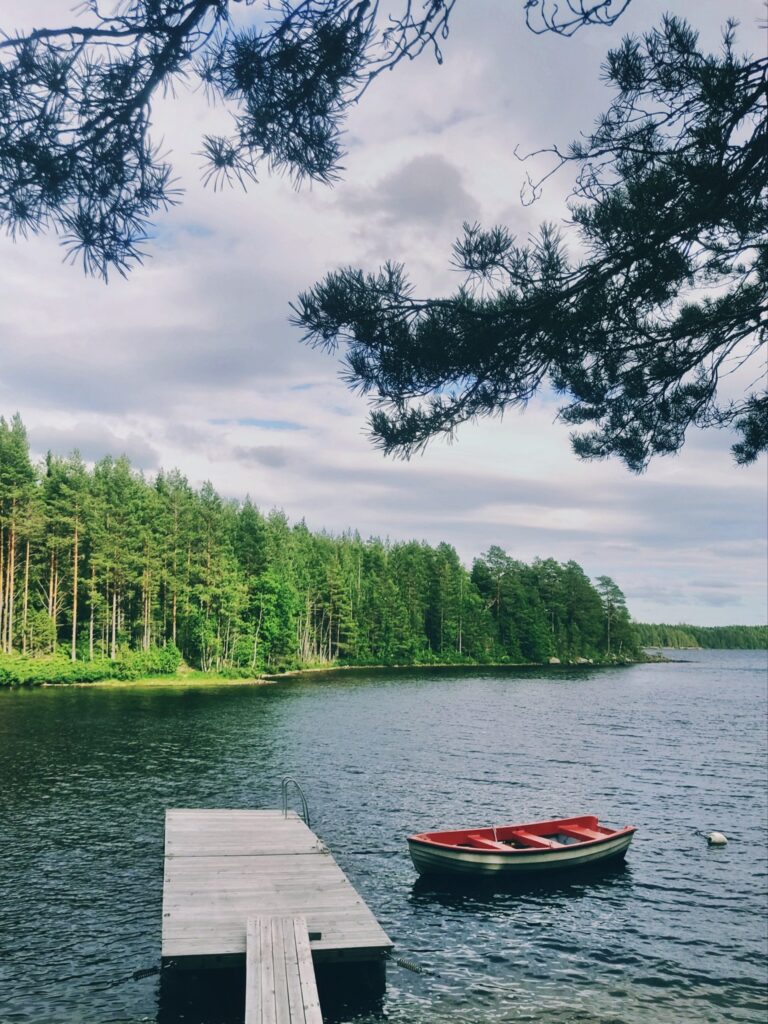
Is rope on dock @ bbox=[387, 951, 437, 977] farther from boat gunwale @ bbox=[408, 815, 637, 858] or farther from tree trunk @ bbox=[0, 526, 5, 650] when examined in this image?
tree trunk @ bbox=[0, 526, 5, 650]

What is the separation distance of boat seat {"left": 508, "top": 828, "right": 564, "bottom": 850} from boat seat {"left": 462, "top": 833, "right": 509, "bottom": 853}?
20.8 inches

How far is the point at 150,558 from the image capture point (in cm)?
6800

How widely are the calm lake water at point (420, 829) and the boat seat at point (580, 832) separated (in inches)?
41.2

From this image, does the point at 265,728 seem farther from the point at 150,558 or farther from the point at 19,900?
the point at 150,558

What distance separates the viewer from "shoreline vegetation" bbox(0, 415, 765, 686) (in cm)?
6169

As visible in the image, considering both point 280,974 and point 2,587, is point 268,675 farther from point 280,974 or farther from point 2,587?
point 280,974

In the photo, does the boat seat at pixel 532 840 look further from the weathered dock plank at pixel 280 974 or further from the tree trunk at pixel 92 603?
the tree trunk at pixel 92 603

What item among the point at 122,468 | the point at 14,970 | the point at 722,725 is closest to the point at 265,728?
the point at 14,970

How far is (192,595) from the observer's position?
242 feet

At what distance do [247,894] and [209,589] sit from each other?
5985 cm

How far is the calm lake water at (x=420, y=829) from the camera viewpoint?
43.3 ft

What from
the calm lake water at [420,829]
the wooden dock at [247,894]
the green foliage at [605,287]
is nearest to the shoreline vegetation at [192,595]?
the calm lake water at [420,829]

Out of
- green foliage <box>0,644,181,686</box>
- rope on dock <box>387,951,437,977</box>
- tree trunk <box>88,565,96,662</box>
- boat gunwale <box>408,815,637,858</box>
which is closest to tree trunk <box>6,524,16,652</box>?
green foliage <box>0,644,181,686</box>

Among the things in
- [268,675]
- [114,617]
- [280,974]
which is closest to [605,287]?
[280,974]
